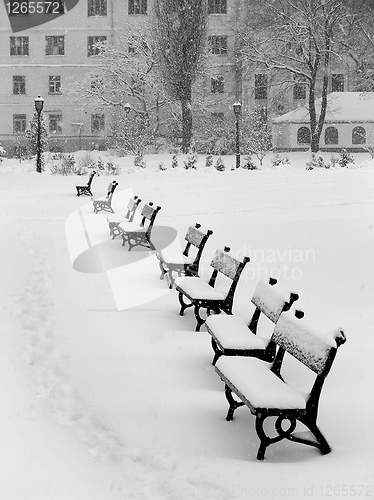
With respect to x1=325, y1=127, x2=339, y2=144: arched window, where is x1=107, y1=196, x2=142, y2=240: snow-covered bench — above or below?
below

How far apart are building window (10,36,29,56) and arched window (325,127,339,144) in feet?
76.6

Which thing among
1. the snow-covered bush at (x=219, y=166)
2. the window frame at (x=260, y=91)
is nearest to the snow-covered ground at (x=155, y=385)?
the snow-covered bush at (x=219, y=166)

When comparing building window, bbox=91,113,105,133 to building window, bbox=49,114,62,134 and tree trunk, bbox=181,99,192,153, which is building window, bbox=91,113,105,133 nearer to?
building window, bbox=49,114,62,134

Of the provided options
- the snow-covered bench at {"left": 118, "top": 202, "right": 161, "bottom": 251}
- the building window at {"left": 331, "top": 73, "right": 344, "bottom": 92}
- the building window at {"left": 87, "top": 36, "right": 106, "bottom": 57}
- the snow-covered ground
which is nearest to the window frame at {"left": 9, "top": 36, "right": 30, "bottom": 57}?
the building window at {"left": 87, "top": 36, "right": 106, "bottom": 57}

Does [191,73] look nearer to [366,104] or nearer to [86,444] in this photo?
[366,104]

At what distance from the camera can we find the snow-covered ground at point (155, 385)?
399cm

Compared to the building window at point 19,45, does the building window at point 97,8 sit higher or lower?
higher

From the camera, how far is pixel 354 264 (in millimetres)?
10211

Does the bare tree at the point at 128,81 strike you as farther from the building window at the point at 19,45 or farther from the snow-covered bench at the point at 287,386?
the snow-covered bench at the point at 287,386

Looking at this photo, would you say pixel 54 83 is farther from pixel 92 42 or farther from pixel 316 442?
pixel 316 442

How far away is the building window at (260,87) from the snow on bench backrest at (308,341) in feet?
156

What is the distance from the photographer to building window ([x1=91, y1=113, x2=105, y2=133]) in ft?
164

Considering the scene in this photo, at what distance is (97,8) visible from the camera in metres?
50.5

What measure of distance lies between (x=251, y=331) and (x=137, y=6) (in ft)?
158
